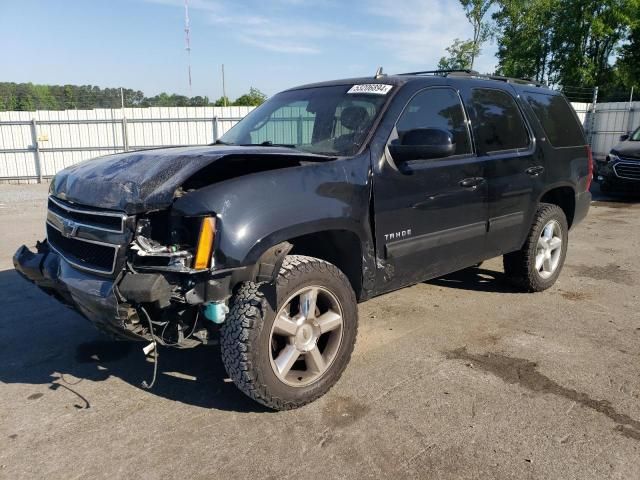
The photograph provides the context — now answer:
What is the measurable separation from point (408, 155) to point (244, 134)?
1533 mm

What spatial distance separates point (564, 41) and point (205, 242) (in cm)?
3281

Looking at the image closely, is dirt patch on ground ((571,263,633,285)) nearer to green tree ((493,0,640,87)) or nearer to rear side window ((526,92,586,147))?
rear side window ((526,92,586,147))

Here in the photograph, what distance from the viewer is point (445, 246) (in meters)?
3.86

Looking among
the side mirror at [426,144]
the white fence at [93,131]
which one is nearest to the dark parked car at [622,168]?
the white fence at [93,131]

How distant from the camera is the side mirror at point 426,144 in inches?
129

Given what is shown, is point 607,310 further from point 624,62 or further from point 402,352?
point 624,62

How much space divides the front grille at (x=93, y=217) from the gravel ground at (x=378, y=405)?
1116 mm

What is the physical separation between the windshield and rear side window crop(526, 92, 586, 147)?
200 cm

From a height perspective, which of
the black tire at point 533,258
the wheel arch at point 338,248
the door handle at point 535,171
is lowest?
the black tire at point 533,258

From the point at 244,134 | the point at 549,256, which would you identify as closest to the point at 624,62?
the point at 549,256

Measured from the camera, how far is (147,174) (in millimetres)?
2732

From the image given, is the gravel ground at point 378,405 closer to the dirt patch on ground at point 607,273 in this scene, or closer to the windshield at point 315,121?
the dirt patch on ground at point 607,273

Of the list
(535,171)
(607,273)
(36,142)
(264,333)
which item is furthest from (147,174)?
(36,142)

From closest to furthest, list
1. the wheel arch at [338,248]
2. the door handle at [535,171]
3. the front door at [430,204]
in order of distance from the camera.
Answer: the wheel arch at [338,248]
the front door at [430,204]
the door handle at [535,171]
